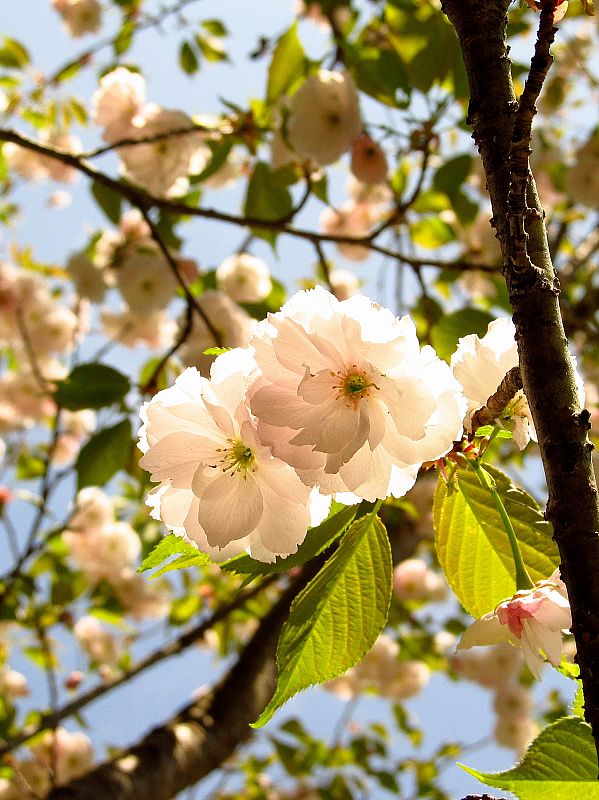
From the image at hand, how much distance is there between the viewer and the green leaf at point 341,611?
1.79 feet

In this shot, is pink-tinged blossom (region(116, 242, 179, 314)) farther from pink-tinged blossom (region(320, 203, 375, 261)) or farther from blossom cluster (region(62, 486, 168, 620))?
pink-tinged blossom (region(320, 203, 375, 261))

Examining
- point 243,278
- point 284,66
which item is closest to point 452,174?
point 284,66

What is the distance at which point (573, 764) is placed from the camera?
A: 43cm

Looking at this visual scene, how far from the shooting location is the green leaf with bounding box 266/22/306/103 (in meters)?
1.62

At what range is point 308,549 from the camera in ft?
1.82

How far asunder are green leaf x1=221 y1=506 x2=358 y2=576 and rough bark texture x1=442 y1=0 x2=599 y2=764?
20cm

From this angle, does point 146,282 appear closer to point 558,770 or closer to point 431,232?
point 431,232

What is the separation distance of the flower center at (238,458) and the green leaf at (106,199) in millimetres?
1392

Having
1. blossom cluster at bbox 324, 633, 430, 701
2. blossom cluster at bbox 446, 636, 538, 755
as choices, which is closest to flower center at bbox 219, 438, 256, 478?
blossom cluster at bbox 324, 633, 430, 701

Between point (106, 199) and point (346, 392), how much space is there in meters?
1.47

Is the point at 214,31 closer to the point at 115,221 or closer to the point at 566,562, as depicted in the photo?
the point at 115,221

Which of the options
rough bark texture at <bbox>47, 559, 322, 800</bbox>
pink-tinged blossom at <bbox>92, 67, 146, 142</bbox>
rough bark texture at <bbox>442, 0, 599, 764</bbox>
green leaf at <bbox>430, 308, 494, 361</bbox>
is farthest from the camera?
pink-tinged blossom at <bbox>92, 67, 146, 142</bbox>

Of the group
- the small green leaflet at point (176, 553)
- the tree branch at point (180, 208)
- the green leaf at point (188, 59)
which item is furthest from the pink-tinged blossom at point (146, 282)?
the small green leaflet at point (176, 553)

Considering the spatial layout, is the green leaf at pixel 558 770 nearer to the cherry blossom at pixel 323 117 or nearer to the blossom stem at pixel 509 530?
the blossom stem at pixel 509 530
